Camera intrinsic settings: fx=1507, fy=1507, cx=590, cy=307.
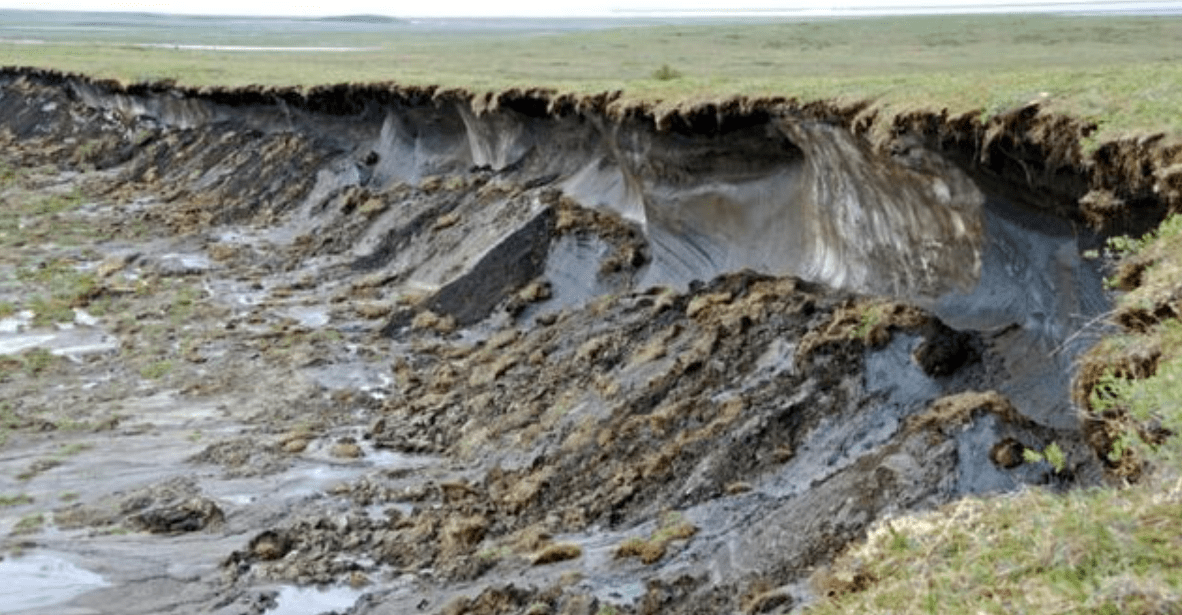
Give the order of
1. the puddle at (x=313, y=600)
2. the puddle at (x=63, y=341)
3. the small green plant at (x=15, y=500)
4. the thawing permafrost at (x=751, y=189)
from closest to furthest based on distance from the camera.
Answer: the puddle at (x=313, y=600) < the thawing permafrost at (x=751, y=189) < the small green plant at (x=15, y=500) < the puddle at (x=63, y=341)

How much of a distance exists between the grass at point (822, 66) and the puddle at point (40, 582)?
7.44 meters

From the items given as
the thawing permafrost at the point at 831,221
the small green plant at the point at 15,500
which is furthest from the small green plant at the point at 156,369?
the thawing permafrost at the point at 831,221

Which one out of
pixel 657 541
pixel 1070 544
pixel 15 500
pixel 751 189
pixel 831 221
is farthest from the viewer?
pixel 751 189

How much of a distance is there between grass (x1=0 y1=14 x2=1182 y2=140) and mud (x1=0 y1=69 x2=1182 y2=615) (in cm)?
40

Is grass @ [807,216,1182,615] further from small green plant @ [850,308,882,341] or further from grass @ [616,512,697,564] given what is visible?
small green plant @ [850,308,882,341]

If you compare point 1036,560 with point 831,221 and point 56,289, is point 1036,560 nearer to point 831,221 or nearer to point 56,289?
point 831,221

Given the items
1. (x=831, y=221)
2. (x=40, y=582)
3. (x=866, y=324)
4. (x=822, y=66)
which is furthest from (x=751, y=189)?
(x=822, y=66)

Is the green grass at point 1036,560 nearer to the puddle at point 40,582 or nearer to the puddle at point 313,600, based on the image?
the puddle at point 313,600

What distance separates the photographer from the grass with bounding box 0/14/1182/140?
Result: 11.3 m

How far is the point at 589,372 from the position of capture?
14.7 meters

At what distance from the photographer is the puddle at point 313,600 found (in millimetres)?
10328

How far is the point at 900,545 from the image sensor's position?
5961 mm

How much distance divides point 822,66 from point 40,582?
3479 centimetres

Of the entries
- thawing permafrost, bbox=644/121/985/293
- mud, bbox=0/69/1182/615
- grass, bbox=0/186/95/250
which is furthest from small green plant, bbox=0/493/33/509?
grass, bbox=0/186/95/250
